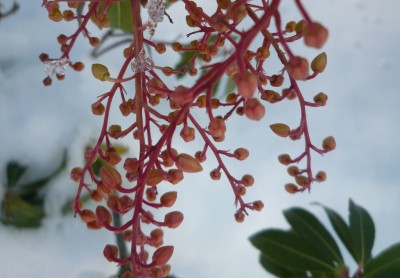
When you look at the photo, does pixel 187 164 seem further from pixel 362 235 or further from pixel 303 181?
pixel 362 235

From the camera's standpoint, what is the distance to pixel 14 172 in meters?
1.05

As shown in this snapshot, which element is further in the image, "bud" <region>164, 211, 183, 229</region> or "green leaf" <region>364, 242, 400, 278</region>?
"green leaf" <region>364, 242, 400, 278</region>

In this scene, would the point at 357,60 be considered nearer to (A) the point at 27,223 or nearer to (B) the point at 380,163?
(B) the point at 380,163

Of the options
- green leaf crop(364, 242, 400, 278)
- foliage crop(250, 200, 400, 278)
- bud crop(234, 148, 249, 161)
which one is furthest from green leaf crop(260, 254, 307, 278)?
bud crop(234, 148, 249, 161)

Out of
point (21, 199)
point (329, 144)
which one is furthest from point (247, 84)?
point (21, 199)

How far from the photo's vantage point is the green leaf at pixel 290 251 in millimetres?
980

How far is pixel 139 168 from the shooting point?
490mm

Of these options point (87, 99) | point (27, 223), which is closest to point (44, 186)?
point (27, 223)

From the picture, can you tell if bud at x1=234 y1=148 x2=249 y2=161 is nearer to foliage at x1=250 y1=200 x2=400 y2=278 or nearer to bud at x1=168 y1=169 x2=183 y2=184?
bud at x1=168 y1=169 x2=183 y2=184

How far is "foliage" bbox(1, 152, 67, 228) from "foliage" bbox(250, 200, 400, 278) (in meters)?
0.38

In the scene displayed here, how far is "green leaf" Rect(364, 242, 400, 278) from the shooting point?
37.4 inches

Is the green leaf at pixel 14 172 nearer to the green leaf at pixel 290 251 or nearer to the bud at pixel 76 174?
the green leaf at pixel 290 251

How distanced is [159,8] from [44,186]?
2.02 feet

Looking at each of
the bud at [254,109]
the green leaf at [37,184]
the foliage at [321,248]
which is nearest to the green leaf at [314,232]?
the foliage at [321,248]
